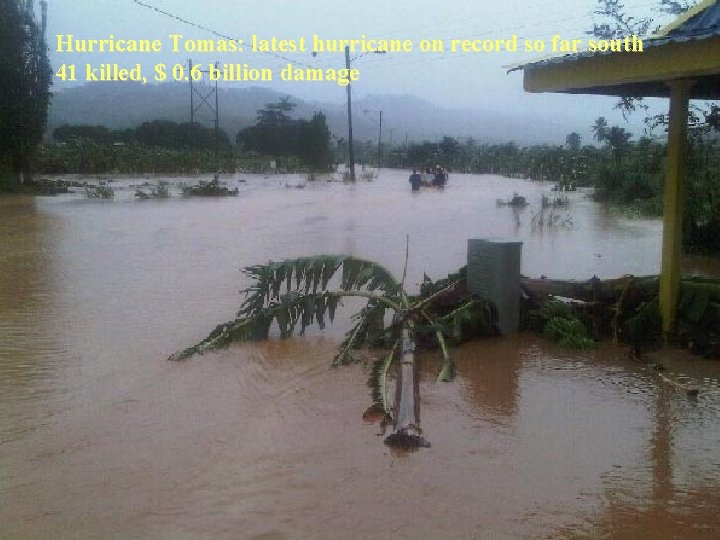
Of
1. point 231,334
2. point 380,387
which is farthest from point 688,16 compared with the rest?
point 231,334

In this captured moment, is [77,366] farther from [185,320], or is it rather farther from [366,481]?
[366,481]

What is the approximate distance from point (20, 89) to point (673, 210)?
32.2m

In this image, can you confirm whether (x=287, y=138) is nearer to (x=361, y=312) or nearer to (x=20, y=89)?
(x=20, y=89)

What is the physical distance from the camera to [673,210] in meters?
7.08

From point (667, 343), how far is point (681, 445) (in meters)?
2.45

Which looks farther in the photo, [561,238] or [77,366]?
[561,238]

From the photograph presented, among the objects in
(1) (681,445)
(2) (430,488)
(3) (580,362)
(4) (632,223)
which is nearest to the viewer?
(2) (430,488)

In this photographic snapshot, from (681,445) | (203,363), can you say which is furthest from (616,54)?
(203,363)

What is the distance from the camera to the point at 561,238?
1705 centimetres

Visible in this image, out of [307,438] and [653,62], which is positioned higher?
[653,62]

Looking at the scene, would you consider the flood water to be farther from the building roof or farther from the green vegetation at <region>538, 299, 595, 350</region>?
the building roof

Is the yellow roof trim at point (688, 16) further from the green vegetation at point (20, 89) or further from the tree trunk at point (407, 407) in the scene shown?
the green vegetation at point (20, 89)

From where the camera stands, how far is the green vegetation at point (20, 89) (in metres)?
32.7

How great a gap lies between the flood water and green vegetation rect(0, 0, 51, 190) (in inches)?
1014
